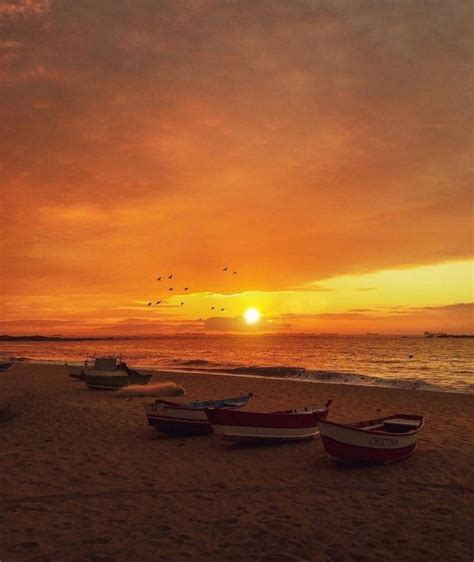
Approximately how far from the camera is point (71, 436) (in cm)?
1609

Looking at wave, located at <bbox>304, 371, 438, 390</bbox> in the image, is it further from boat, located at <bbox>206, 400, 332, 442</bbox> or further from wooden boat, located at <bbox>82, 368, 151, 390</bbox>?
boat, located at <bbox>206, 400, 332, 442</bbox>

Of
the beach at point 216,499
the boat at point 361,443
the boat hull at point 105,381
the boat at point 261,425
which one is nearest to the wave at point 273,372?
the boat hull at point 105,381

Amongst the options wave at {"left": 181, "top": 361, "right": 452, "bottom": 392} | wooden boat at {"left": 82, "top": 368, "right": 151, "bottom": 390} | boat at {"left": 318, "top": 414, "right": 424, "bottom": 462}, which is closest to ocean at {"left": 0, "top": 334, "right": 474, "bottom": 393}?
wave at {"left": 181, "top": 361, "right": 452, "bottom": 392}

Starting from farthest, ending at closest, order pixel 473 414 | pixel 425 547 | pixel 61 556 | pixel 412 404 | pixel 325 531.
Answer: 1. pixel 412 404
2. pixel 473 414
3. pixel 325 531
4. pixel 425 547
5. pixel 61 556

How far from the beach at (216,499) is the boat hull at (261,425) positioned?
395 mm

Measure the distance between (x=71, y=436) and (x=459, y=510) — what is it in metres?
12.0

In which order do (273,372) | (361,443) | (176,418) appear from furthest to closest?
(273,372) → (176,418) → (361,443)

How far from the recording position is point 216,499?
33.3 feet

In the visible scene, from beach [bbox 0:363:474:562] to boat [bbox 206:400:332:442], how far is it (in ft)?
1.33

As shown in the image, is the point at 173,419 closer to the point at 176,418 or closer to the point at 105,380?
the point at 176,418

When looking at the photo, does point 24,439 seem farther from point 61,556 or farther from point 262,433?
point 61,556

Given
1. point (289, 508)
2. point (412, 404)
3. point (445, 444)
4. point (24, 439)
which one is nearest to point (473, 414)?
point (412, 404)

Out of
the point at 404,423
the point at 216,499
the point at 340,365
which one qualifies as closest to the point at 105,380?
the point at 404,423

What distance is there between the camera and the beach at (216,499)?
780 centimetres
